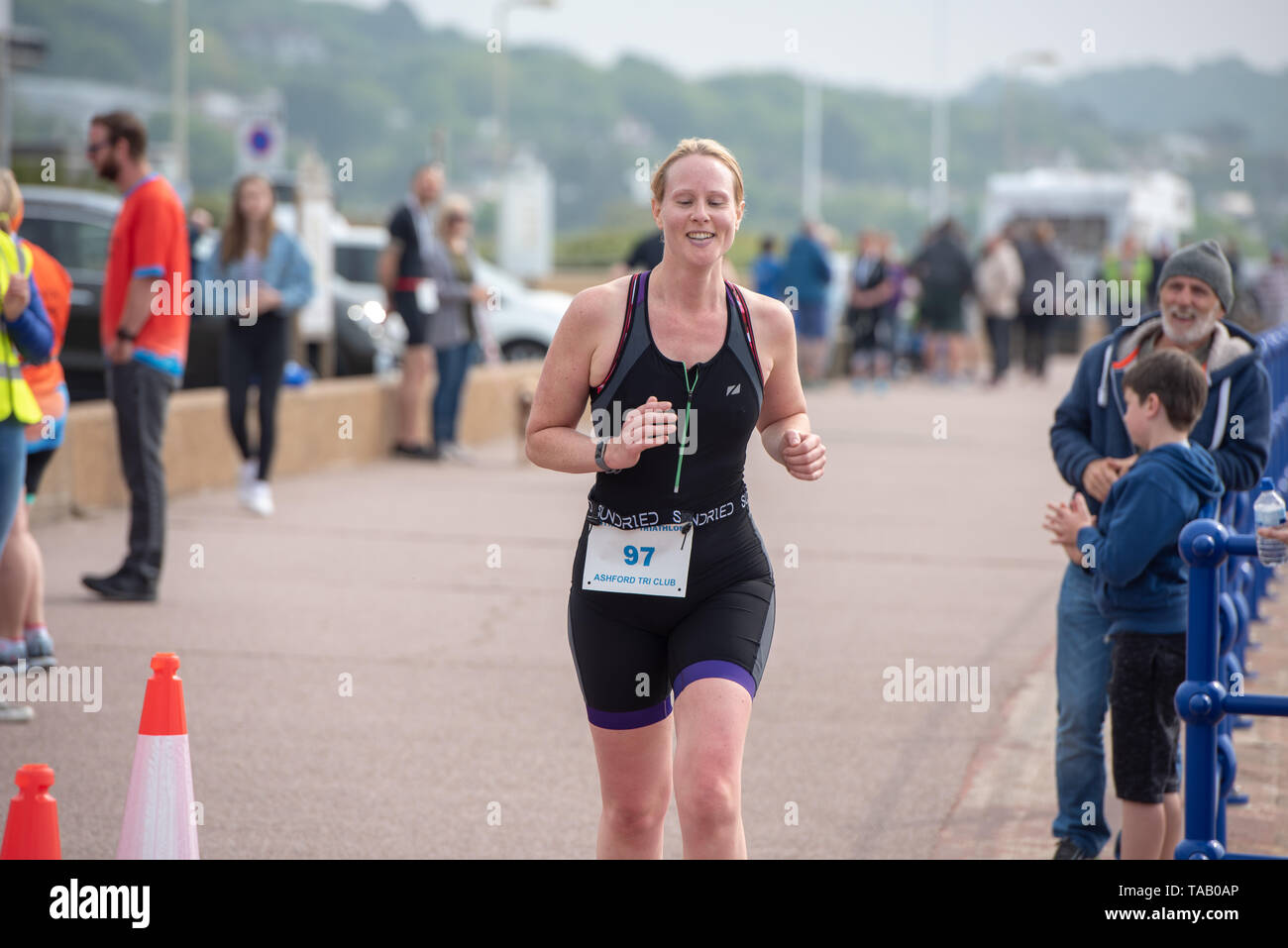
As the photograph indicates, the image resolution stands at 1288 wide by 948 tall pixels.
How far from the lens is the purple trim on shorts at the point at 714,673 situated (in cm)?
355

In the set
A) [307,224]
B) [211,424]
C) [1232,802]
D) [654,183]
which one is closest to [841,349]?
[307,224]

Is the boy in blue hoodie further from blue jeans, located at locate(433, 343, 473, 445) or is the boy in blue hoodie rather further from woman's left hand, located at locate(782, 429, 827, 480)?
blue jeans, located at locate(433, 343, 473, 445)

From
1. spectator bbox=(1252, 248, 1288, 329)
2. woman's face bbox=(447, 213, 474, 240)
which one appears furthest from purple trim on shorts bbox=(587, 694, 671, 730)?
spectator bbox=(1252, 248, 1288, 329)

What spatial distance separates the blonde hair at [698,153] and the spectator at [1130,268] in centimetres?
2425

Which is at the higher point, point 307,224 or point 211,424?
point 307,224

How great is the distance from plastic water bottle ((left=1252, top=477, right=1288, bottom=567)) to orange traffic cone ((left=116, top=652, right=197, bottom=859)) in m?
2.30

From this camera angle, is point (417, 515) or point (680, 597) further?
Answer: point (417, 515)

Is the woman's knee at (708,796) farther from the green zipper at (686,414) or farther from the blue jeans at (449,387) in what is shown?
the blue jeans at (449,387)

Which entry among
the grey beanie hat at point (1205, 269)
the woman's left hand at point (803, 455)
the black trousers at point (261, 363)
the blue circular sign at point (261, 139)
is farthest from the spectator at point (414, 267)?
the woman's left hand at point (803, 455)

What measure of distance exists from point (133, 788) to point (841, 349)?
22.6 m
